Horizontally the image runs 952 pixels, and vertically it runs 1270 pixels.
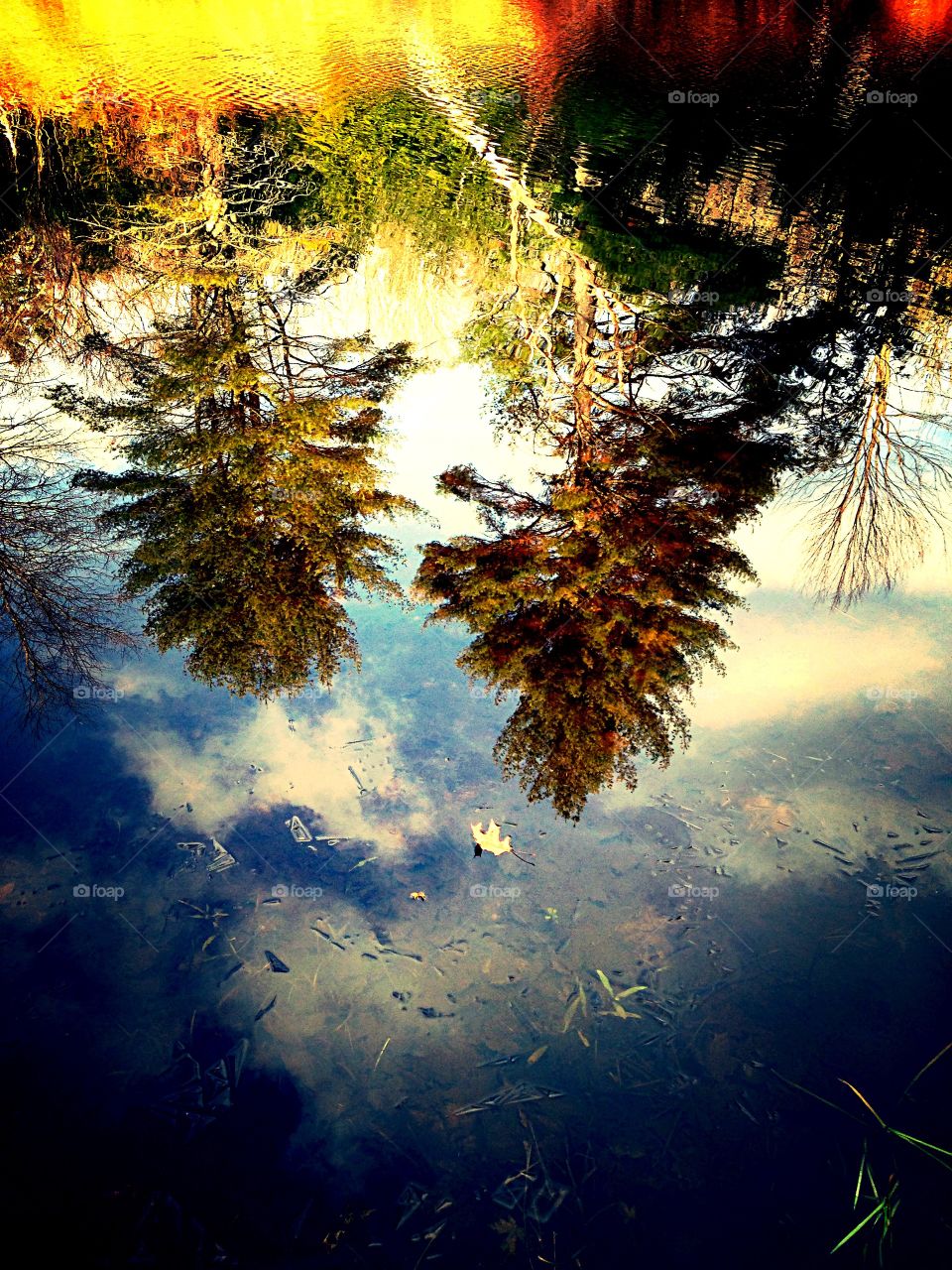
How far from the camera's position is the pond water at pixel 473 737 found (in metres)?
2.39

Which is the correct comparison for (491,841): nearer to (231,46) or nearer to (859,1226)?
(859,1226)

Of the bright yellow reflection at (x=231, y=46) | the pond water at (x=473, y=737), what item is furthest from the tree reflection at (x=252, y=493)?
the bright yellow reflection at (x=231, y=46)

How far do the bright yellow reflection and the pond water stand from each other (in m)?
7.45

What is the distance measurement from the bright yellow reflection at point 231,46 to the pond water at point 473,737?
A: 293 inches

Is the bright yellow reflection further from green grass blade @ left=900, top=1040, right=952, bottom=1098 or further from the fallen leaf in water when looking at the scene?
green grass blade @ left=900, top=1040, right=952, bottom=1098

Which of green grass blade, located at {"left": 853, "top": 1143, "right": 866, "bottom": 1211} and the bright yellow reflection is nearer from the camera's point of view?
green grass blade, located at {"left": 853, "top": 1143, "right": 866, "bottom": 1211}

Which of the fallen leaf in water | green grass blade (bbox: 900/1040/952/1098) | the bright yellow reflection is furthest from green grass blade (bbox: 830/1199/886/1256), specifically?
the bright yellow reflection

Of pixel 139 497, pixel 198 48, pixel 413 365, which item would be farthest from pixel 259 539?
pixel 198 48

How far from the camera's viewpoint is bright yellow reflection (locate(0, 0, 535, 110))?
14680mm

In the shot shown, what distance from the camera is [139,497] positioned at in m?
5.23

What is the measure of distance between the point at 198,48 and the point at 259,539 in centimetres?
2037

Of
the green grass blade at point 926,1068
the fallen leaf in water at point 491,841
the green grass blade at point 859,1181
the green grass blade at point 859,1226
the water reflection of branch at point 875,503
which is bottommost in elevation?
the green grass blade at point 859,1226

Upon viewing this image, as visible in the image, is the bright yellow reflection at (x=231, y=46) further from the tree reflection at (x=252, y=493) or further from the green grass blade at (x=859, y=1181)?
the green grass blade at (x=859, y=1181)

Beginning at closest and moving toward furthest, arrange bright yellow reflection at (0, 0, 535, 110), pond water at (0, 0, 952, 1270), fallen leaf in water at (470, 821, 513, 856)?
1. pond water at (0, 0, 952, 1270)
2. fallen leaf in water at (470, 821, 513, 856)
3. bright yellow reflection at (0, 0, 535, 110)
